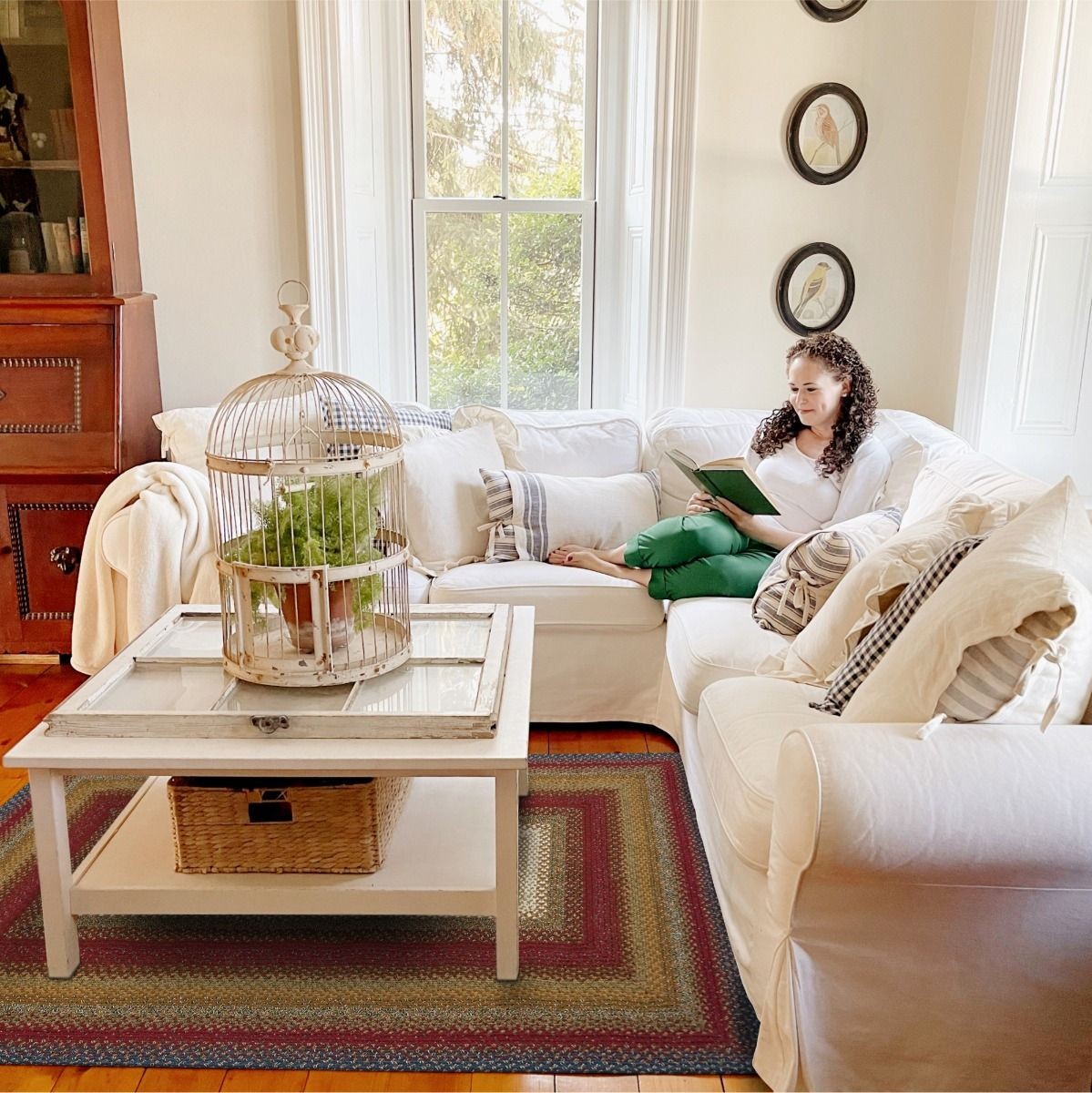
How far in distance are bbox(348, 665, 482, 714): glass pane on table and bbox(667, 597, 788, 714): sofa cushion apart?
25.0 inches

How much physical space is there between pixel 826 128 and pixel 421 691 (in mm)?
2632

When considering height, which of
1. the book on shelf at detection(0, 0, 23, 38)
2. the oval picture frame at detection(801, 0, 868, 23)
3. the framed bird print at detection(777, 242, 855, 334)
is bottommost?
the framed bird print at detection(777, 242, 855, 334)

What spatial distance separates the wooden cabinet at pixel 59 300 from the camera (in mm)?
3445

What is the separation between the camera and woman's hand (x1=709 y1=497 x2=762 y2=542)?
305 centimetres

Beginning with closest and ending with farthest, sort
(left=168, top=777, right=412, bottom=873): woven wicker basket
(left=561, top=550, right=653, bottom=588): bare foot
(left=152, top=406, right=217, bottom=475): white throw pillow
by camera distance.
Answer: (left=168, top=777, right=412, bottom=873): woven wicker basket < (left=561, top=550, right=653, bottom=588): bare foot < (left=152, top=406, right=217, bottom=475): white throw pillow

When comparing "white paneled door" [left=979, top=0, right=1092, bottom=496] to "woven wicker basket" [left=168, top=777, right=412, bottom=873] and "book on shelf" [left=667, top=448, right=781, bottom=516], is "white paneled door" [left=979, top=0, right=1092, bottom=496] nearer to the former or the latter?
"book on shelf" [left=667, top=448, right=781, bottom=516]

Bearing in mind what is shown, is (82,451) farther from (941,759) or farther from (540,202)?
(941,759)

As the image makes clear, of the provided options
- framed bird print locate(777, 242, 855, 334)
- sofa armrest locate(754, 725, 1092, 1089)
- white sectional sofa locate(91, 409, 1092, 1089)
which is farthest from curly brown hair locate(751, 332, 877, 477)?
sofa armrest locate(754, 725, 1092, 1089)

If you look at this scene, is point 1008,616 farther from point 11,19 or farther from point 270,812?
point 11,19

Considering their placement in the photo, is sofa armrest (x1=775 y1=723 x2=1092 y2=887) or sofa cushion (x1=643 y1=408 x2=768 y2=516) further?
sofa cushion (x1=643 y1=408 x2=768 y2=516)

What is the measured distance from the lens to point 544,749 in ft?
10.2

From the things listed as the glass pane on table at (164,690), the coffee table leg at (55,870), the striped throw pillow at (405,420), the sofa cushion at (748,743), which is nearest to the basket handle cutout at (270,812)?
the glass pane on table at (164,690)

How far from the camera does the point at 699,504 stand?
316 cm

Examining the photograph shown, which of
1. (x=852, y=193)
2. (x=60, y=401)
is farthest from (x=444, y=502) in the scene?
(x=852, y=193)
